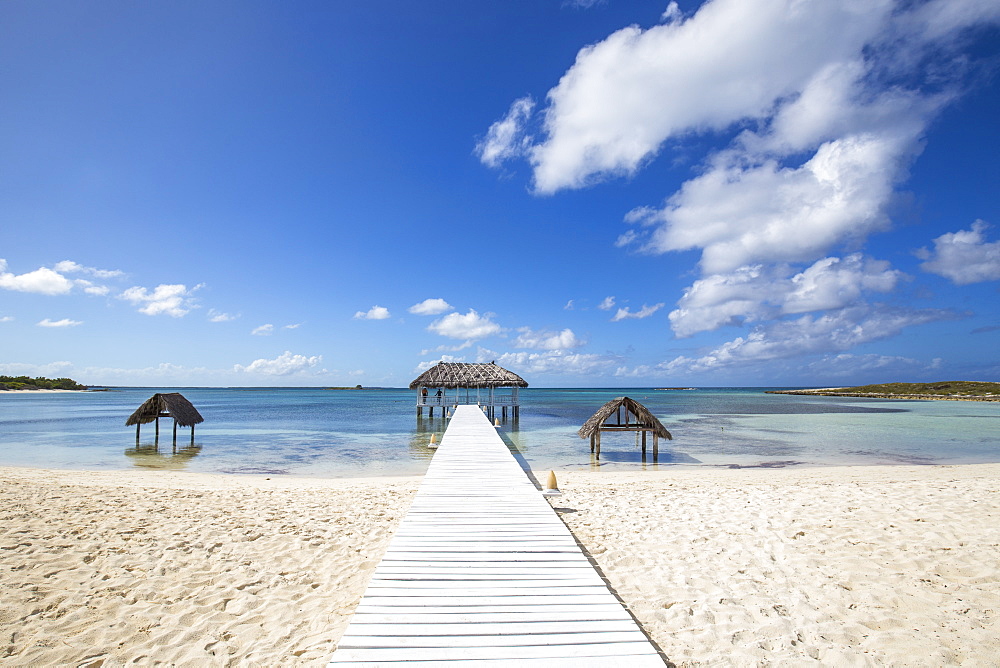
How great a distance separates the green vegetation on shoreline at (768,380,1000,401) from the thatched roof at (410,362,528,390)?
69180mm

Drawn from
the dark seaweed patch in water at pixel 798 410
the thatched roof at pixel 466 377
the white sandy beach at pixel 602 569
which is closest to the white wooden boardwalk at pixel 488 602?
the white sandy beach at pixel 602 569

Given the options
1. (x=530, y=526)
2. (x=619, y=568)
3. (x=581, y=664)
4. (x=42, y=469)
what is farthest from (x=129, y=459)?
(x=581, y=664)

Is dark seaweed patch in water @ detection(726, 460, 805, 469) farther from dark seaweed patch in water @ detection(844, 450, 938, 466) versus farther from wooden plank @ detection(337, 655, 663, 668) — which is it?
wooden plank @ detection(337, 655, 663, 668)

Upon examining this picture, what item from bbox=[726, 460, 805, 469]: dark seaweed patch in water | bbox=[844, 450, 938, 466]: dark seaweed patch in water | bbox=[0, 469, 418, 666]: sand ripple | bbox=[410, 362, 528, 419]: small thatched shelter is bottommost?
bbox=[844, 450, 938, 466]: dark seaweed patch in water

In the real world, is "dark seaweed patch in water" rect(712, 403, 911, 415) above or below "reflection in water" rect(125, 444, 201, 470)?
below

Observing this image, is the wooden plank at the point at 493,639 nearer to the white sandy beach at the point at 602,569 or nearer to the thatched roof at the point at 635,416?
the white sandy beach at the point at 602,569

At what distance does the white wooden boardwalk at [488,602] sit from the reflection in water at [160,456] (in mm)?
12412

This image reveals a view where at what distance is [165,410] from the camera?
778 inches

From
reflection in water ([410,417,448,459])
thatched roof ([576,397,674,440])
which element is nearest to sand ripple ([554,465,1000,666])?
thatched roof ([576,397,674,440])

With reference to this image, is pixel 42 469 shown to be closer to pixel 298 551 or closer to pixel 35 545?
pixel 35 545

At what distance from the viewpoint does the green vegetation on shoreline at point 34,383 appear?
8925 centimetres

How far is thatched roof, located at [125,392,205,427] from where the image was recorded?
18844 millimetres

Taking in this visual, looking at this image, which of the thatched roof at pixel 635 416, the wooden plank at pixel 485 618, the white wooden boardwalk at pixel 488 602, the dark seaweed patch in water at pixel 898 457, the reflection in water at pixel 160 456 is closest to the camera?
the white wooden boardwalk at pixel 488 602

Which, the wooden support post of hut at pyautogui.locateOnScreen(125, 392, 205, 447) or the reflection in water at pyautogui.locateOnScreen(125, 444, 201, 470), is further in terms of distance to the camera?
the wooden support post of hut at pyautogui.locateOnScreen(125, 392, 205, 447)
